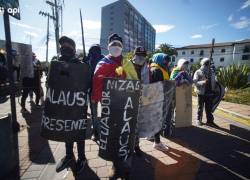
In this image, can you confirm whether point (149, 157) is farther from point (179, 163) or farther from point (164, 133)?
point (164, 133)

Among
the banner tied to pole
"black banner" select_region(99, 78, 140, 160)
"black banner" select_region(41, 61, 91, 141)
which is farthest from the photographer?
the banner tied to pole

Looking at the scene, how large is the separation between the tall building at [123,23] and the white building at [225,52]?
80.1ft

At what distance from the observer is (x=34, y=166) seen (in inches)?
125

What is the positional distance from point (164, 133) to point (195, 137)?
29.6 inches

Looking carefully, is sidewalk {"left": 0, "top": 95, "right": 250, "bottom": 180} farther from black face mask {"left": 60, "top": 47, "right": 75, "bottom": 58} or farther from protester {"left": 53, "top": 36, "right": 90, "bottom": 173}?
black face mask {"left": 60, "top": 47, "right": 75, "bottom": 58}

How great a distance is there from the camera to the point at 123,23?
83500 millimetres

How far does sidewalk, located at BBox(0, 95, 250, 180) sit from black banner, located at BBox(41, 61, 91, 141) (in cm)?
77

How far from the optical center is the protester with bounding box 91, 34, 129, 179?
2646mm

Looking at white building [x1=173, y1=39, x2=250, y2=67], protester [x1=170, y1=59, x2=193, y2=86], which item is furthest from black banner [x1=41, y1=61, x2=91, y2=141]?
white building [x1=173, y1=39, x2=250, y2=67]

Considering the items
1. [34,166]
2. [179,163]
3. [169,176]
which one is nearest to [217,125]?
[179,163]

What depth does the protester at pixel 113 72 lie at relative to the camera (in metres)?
2.65

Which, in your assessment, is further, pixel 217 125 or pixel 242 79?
pixel 242 79

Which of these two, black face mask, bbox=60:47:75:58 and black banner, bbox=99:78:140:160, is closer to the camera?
black banner, bbox=99:78:140:160

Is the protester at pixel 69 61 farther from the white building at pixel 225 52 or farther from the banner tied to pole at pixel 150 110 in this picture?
the white building at pixel 225 52
